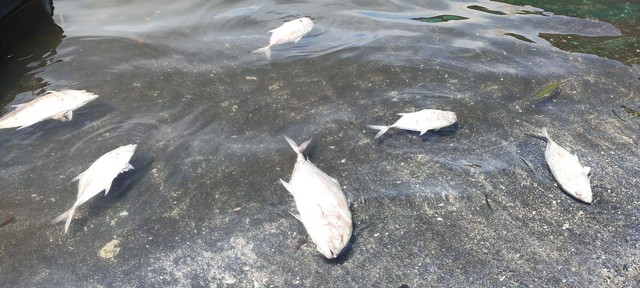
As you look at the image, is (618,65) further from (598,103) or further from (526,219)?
(526,219)

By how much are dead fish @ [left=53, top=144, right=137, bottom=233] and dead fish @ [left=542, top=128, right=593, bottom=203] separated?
11.6 feet

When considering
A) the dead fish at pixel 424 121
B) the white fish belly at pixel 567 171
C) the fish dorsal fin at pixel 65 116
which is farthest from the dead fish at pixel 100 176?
the white fish belly at pixel 567 171

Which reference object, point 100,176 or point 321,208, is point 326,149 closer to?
point 321,208

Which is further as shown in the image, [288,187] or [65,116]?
[65,116]

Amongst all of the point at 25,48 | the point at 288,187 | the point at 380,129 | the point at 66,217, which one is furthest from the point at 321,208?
the point at 25,48

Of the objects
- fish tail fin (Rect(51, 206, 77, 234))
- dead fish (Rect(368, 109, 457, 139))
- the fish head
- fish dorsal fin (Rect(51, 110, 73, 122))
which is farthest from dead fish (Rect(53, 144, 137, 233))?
dead fish (Rect(368, 109, 457, 139))

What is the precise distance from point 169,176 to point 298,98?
1656 mm

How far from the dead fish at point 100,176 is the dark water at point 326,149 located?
214mm

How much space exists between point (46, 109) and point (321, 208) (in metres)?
2.90

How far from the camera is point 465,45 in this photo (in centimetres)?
602

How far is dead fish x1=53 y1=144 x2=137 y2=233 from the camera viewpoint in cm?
358

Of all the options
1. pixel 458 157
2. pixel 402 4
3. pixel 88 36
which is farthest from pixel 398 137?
pixel 88 36

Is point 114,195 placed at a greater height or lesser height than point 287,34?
lesser

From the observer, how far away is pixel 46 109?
4.40m
